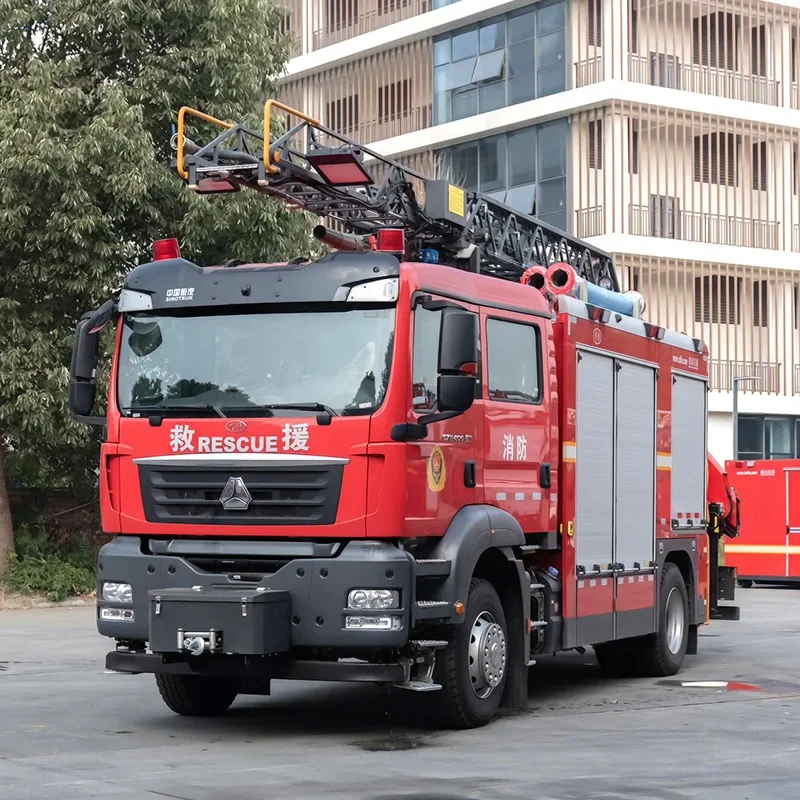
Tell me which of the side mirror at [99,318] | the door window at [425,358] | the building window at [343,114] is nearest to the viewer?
the door window at [425,358]

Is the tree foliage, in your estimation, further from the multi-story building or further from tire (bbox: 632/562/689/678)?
the multi-story building

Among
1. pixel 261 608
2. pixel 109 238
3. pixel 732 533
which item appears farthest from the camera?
pixel 109 238

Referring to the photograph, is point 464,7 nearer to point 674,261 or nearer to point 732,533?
point 674,261

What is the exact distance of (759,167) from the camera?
45.0 metres

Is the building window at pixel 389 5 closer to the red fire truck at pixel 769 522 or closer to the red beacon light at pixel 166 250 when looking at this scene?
the red fire truck at pixel 769 522

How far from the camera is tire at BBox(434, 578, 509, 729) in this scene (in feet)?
35.7

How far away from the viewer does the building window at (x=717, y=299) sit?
145 feet

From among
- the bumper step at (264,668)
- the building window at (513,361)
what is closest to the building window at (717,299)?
the building window at (513,361)

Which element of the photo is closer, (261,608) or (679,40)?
(261,608)

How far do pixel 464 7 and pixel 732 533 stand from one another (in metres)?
30.4

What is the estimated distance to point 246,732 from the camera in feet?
36.7

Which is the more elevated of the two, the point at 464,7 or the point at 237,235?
the point at 464,7

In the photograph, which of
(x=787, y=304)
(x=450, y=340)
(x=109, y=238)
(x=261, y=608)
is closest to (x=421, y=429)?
(x=450, y=340)

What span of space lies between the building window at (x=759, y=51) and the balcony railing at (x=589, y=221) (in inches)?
252
